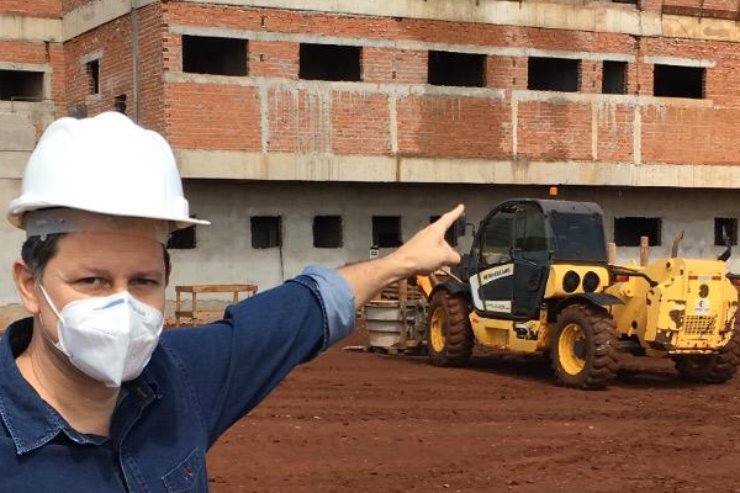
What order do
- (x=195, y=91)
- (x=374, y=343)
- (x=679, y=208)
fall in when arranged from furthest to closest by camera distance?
1. (x=679, y=208)
2. (x=195, y=91)
3. (x=374, y=343)

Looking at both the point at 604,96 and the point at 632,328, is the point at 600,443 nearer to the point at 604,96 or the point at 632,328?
the point at 632,328

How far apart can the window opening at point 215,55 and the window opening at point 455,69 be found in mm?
4941

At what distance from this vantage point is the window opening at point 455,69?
2900 cm

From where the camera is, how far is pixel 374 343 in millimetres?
18953

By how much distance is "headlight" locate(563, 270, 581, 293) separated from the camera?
15.1 m

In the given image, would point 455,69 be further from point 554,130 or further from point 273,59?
point 273,59

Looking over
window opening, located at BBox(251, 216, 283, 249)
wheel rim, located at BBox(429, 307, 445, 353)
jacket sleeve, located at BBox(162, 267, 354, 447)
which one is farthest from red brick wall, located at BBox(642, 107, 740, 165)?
jacket sleeve, located at BBox(162, 267, 354, 447)

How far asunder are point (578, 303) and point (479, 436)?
13.6 feet

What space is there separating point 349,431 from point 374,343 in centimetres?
763

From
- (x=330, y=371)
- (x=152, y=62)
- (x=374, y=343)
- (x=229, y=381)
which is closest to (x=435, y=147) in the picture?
(x=152, y=62)

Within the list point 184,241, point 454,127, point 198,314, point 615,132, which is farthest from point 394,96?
point 198,314

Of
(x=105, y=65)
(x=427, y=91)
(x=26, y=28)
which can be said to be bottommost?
(x=427, y=91)

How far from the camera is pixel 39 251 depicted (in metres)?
2.32

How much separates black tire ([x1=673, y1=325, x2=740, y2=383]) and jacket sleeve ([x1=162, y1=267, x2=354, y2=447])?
1327 cm
